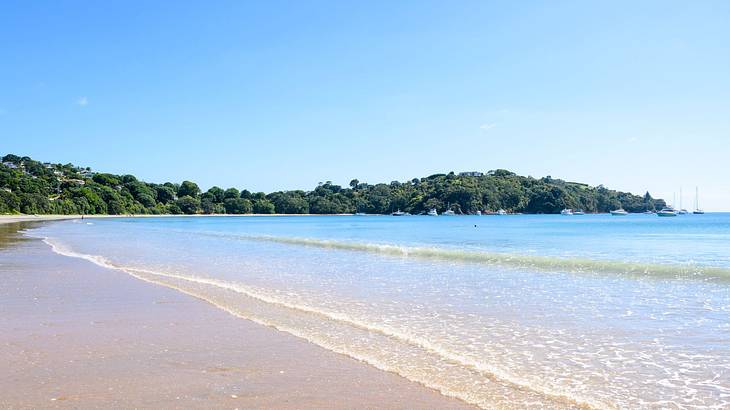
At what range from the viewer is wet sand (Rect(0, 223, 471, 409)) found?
19.5ft

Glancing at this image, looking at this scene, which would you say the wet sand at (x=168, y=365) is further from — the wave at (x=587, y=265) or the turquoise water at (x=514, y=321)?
the wave at (x=587, y=265)

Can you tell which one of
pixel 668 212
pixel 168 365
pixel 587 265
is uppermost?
pixel 668 212

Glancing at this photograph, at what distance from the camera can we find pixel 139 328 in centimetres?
962

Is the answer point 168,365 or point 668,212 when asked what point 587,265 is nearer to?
point 168,365

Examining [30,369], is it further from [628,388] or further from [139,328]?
[628,388]

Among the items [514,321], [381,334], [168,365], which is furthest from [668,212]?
[168,365]

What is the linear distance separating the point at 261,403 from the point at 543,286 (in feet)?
39.3

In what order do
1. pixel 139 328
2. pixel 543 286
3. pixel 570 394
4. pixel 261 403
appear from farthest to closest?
pixel 543 286 → pixel 139 328 → pixel 570 394 → pixel 261 403

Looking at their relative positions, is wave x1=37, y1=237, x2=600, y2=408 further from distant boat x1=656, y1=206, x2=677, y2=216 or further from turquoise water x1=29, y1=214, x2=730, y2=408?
distant boat x1=656, y1=206, x2=677, y2=216

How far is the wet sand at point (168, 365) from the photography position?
19.5ft

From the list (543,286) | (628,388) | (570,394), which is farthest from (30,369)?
(543,286)

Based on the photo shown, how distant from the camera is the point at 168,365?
7242 mm

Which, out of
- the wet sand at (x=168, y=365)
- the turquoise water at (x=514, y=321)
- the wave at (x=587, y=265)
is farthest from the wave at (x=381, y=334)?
the wave at (x=587, y=265)

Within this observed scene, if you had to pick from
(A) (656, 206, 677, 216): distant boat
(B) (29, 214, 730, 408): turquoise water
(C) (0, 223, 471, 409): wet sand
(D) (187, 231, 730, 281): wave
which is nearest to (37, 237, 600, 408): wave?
(B) (29, 214, 730, 408): turquoise water
